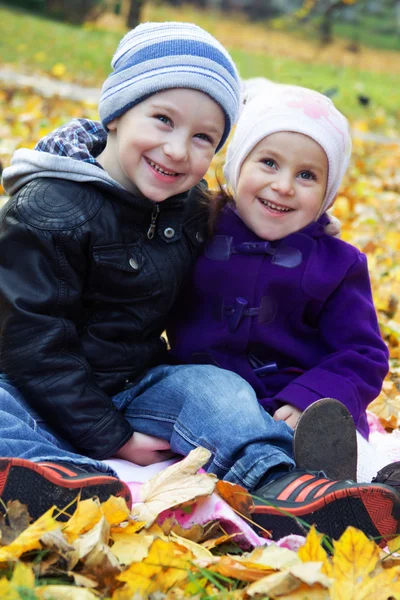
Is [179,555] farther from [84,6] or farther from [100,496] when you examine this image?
[84,6]

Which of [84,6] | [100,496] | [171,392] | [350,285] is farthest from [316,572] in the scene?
[84,6]

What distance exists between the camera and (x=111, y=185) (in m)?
2.39

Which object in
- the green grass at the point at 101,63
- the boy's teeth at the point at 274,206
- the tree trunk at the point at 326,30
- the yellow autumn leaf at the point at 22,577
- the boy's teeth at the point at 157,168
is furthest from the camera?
the tree trunk at the point at 326,30

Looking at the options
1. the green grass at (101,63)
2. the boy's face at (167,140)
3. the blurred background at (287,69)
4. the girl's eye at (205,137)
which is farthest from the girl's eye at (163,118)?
the green grass at (101,63)

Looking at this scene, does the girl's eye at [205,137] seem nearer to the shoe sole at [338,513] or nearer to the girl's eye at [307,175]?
the girl's eye at [307,175]

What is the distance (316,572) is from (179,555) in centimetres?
34

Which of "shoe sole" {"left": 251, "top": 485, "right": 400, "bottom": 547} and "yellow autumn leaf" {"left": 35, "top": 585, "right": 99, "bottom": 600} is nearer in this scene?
"yellow autumn leaf" {"left": 35, "top": 585, "right": 99, "bottom": 600}

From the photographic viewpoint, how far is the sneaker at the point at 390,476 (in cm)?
235

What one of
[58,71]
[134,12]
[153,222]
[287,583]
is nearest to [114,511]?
[287,583]

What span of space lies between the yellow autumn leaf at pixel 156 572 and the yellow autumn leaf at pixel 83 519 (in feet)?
0.62

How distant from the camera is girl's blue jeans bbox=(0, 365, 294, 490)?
222cm

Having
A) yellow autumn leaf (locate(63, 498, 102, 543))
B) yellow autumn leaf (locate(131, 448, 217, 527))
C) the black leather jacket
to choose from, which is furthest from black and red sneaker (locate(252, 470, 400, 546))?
the black leather jacket

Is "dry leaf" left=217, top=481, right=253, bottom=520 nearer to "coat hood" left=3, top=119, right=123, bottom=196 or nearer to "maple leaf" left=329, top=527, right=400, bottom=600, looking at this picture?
"maple leaf" left=329, top=527, right=400, bottom=600

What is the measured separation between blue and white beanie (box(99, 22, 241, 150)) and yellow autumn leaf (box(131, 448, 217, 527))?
1053 mm
